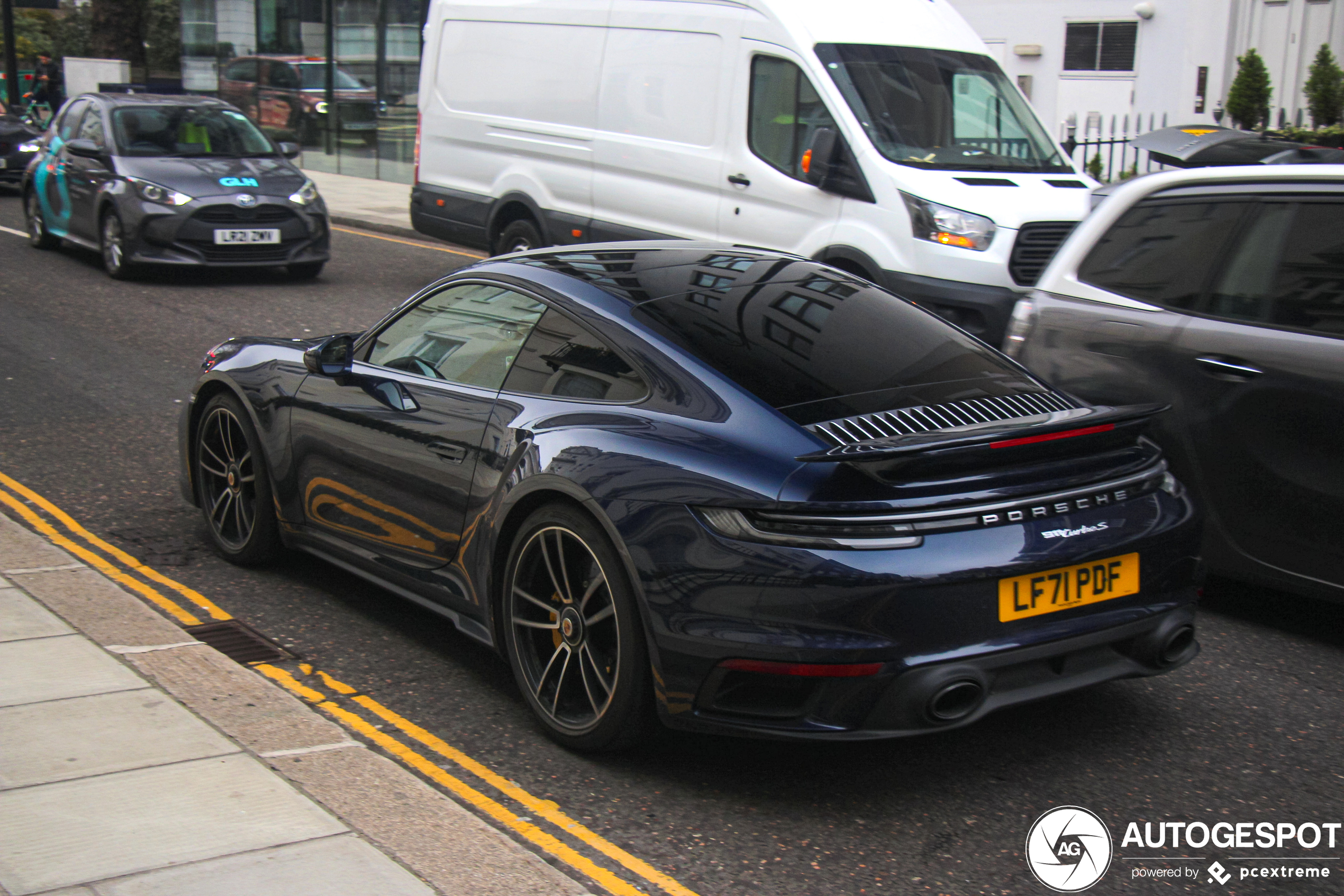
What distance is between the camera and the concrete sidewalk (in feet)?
10.0

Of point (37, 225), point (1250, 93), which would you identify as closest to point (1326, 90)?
point (1250, 93)

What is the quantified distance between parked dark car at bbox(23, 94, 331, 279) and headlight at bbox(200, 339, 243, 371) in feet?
24.2

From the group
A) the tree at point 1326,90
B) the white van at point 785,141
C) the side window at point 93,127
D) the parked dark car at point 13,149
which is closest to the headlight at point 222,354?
the white van at point 785,141

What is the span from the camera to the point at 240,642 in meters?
4.72

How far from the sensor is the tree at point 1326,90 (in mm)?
17969

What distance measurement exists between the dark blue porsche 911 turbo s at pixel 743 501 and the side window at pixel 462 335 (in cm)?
1

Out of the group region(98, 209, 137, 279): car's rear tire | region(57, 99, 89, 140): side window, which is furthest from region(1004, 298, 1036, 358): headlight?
region(57, 99, 89, 140): side window

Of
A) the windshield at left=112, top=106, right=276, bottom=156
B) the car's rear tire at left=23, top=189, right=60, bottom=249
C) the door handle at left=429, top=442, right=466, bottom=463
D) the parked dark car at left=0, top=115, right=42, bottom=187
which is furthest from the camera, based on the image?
the parked dark car at left=0, top=115, right=42, bottom=187

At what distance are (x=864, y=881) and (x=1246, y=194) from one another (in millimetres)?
3071

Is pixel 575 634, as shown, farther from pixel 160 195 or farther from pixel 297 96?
pixel 297 96

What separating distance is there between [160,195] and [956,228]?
7.54 metres

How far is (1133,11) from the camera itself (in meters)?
22.1

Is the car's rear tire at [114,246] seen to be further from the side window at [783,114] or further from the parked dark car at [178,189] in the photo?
the side window at [783,114]

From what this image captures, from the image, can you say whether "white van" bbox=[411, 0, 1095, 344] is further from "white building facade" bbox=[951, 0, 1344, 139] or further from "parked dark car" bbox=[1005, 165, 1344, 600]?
"white building facade" bbox=[951, 0, 1344, 139]
